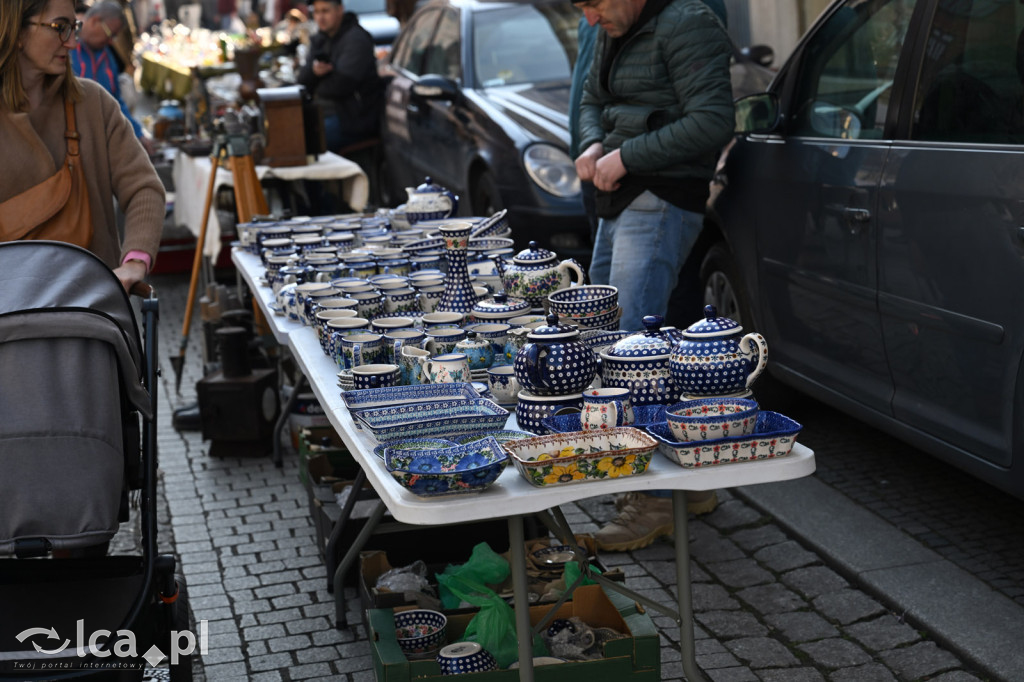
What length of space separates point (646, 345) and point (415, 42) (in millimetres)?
7890

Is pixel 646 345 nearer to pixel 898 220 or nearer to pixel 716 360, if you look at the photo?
pixel 716 360

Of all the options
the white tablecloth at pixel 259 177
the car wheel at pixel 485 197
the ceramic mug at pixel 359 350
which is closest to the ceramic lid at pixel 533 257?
the ceramic mug at pixel 359 350

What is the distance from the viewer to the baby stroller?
9.27 feet

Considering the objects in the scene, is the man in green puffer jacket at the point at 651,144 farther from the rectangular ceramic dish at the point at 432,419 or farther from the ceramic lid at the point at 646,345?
the rectangular ceramic dish at the point at 432,419

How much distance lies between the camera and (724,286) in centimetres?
588

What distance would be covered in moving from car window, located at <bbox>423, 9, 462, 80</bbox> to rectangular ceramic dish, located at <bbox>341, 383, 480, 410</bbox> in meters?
6.24

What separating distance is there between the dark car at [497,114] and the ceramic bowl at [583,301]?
392 cm

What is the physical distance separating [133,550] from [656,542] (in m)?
1.96

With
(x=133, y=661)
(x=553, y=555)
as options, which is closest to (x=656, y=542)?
(x=553, y=555)

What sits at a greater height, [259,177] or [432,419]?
[259,177]

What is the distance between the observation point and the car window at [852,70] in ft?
15.2

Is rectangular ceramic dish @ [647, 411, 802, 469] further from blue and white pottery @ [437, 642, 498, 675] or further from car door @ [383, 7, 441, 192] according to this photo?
car door @ [383, 7, 441, 192]

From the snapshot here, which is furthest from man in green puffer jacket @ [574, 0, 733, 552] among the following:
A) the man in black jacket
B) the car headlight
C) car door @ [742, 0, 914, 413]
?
the man in black jacket

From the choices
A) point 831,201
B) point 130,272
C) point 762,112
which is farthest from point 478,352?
point 762,112
